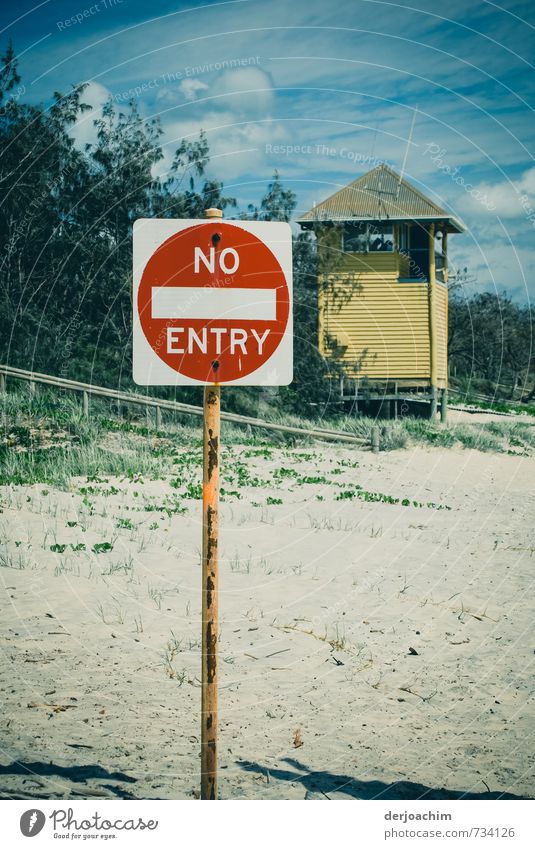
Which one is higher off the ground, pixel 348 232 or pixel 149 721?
pixel 348 232

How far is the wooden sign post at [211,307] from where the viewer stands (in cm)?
327

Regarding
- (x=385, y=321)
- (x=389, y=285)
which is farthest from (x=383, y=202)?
(x=385, y=321)

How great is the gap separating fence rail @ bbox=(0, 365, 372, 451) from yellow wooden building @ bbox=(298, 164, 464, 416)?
4.28 meters

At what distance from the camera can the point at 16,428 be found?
50.9 ft

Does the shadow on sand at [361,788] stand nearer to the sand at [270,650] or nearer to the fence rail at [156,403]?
the sand at [270,650]

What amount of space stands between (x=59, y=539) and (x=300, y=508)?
394cm

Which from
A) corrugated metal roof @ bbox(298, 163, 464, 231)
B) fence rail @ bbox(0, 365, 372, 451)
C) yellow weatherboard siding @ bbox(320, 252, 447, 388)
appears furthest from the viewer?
Answer: yellow weatherboard siding @ bbox(320, 252, 447, 388)

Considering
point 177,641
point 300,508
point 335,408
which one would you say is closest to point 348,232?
point 335,408

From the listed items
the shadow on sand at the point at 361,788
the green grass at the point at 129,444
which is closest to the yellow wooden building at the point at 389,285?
the green grass at the point at 129,444

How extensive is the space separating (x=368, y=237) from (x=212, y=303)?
2090 centimetres

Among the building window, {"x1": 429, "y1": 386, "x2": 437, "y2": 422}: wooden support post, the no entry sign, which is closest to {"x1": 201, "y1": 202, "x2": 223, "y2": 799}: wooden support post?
the no entry sign

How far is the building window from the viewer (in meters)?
23.5

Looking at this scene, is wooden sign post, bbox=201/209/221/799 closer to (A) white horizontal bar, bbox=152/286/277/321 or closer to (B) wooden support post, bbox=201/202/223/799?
(B) wooden support post, bbox=201/202/223/799

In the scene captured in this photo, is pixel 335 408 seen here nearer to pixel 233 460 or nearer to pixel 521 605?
pixel 233 460
